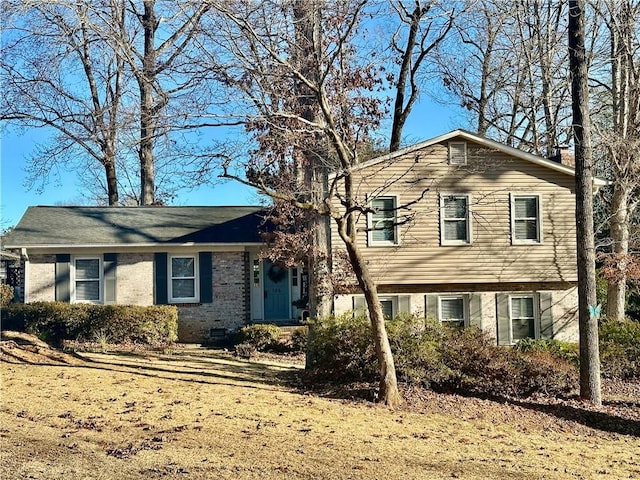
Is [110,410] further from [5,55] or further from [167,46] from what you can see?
[5,55]

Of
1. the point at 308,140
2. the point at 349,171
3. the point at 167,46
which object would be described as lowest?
the point at 349,171

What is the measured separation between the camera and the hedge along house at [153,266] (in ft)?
56.7

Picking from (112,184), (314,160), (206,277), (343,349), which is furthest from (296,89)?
(112,184)

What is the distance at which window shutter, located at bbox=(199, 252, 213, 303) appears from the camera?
17.9 m

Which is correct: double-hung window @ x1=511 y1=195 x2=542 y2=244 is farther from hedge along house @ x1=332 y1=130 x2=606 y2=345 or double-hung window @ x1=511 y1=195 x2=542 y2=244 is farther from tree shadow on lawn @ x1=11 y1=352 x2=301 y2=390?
tree shadow on lawn @ x1=11 y1=352 x2=301 y2=390

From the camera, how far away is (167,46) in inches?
551

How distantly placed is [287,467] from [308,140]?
6.18m

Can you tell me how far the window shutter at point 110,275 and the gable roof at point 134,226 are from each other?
52 centimetres

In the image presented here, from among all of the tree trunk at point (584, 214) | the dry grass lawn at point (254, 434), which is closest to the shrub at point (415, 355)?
the dry grass lawn at point (254, 434)

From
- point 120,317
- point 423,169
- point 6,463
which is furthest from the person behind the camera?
point 423,169

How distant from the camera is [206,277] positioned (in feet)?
59.0

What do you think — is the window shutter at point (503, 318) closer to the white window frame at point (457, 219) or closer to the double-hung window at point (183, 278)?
Answer: the white window frame at point (457, 219)

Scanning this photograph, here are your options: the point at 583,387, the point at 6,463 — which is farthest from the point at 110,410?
the point at 583,387

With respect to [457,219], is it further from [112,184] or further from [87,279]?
[112,184]
